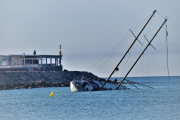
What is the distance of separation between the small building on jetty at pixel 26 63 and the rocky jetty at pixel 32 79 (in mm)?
4671

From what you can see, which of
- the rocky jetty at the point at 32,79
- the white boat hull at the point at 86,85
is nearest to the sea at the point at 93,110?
the white boat hull at the point at 86,85

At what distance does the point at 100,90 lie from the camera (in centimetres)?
6353

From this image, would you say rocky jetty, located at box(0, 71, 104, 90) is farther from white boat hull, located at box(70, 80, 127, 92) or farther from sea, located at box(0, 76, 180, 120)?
sea, located at box(0, 76, 180, 120)

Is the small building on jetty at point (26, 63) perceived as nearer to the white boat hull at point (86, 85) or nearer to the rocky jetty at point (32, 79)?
the rocky jetty at point (32, 79)

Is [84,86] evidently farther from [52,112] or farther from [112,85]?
[52,112]

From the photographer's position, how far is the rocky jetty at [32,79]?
7869 centimetres

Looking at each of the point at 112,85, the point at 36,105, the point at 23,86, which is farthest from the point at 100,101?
the point at 23,86

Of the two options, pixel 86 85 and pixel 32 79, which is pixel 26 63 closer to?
pixel 32 79

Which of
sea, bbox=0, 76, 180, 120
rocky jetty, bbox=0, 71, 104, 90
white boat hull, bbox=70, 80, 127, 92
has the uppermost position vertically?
rocky jetty, bbox=0, 71, 104, 90

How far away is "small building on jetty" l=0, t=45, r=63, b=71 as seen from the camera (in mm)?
90250

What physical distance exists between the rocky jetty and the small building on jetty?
184 inches

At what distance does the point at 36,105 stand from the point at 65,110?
6.52 meters

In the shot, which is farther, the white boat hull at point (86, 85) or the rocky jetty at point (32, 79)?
the rocky jetty at point (32, 79)

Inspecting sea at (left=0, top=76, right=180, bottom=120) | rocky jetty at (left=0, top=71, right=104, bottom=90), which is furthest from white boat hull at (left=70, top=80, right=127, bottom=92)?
rocky jetty at (left=0, top=71, right=104, bottom=90)
